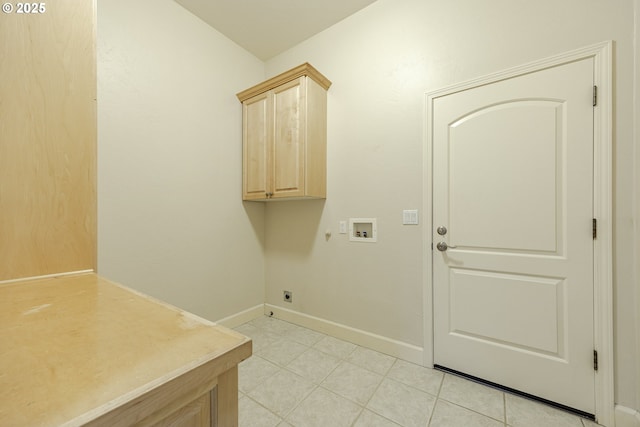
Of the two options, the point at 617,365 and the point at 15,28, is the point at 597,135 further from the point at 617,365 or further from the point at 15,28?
the point at 15,28

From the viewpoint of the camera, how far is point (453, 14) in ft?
5.77

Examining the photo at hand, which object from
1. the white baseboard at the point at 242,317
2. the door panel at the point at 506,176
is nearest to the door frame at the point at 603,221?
the door panel at the point at 506,176

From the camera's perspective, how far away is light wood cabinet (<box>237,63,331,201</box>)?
2146 millimetres

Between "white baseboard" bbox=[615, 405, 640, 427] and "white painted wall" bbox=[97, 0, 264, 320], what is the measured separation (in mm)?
2673

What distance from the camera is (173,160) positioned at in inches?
81.5

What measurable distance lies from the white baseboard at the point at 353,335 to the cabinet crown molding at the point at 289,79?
7.28 feet

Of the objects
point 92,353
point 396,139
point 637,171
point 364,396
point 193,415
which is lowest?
point 364,396

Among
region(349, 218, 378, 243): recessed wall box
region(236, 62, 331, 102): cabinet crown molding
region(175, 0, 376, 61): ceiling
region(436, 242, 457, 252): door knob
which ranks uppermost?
region(175, 0, 376, 61): ceiling

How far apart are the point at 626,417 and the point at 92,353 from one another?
2.26 m

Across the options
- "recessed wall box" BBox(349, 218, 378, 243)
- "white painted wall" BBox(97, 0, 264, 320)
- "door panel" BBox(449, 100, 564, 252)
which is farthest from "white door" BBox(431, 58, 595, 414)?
"white painted wall" BBox(97, 0, 264, 320)

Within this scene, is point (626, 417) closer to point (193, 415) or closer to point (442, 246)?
point (442, 246)

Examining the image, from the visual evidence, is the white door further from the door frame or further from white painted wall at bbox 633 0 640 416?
white painted wall at bbox 633 0 640 416

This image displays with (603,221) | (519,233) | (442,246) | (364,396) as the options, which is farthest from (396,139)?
(364,396)

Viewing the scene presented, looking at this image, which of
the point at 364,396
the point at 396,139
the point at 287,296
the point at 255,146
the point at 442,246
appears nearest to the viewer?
the point at 364,396
